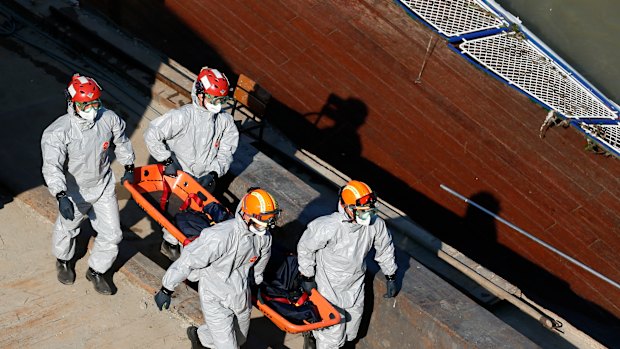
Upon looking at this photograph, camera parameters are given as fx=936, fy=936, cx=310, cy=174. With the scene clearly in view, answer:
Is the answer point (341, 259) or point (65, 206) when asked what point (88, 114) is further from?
point (341, 259)

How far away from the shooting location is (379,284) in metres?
8.30

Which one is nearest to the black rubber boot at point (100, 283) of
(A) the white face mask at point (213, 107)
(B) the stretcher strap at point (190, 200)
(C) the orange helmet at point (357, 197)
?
(B) the stretcher strap at point (190, 200)

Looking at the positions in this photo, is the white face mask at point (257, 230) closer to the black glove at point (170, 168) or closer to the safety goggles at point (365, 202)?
the safety goggles at point (365, 202)

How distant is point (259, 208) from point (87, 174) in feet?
6.36

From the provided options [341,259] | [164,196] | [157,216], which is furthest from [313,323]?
[164,196]

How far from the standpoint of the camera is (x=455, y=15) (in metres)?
14.6

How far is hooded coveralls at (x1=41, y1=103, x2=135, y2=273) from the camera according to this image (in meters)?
8.09

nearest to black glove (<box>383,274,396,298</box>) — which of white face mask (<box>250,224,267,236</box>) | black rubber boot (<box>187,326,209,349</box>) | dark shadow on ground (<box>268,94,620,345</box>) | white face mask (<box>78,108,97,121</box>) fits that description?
white face mask (<box>250,224,267,236</box>)

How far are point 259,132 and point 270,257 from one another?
3359 mm

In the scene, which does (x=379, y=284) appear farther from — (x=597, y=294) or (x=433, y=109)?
(x=433, y=109)

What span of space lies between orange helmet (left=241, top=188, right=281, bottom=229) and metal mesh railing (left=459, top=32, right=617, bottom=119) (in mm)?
7155

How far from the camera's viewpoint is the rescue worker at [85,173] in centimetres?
806

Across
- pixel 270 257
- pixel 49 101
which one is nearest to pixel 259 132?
pixel 49 101

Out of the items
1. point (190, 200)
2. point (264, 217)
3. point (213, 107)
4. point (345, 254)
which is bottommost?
point (190, 200)
